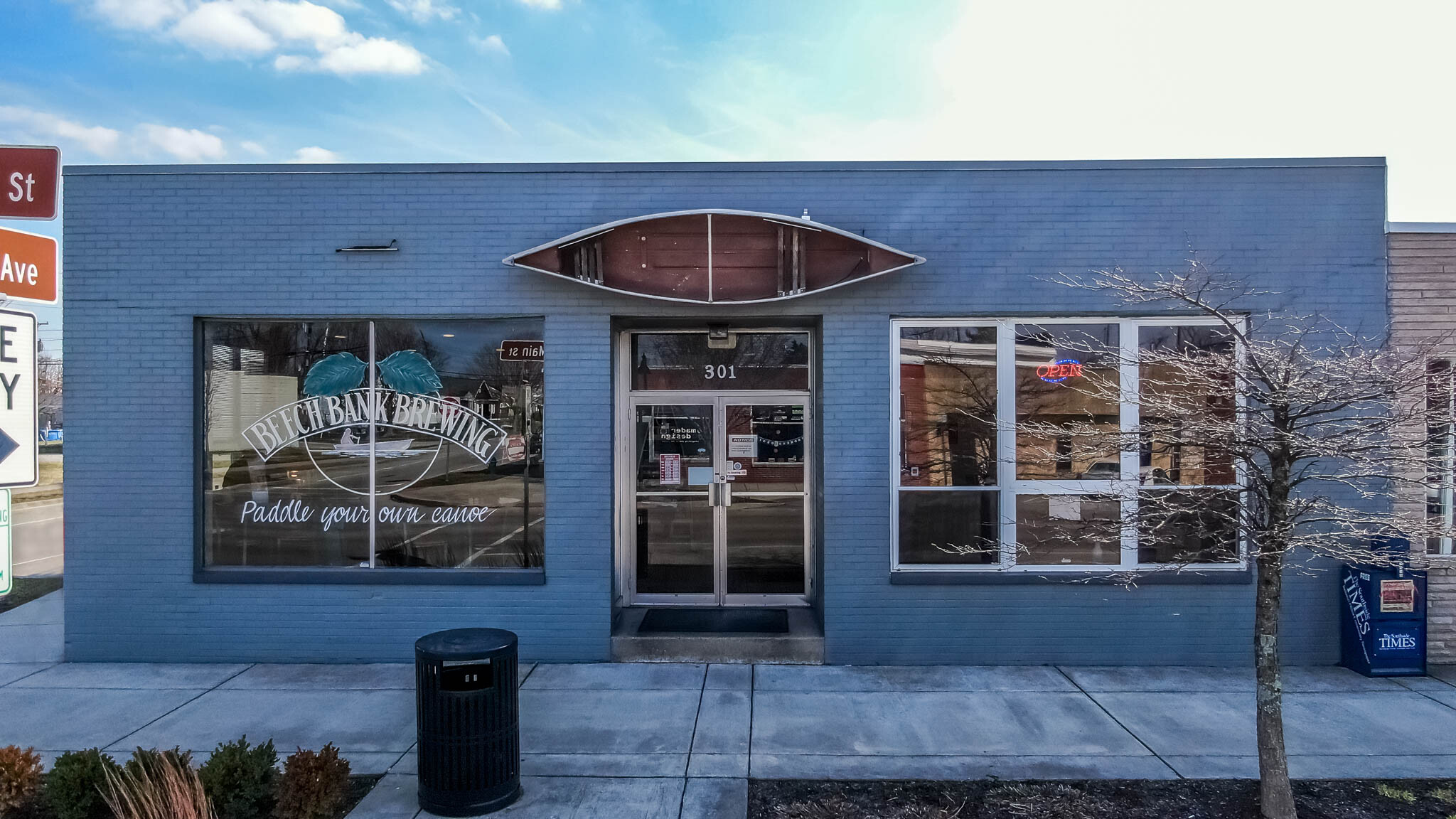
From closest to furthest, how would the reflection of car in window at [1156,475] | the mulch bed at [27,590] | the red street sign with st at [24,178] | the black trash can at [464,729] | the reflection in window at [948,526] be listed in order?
the red street sign with st at [24,178]
the black trash can at [464,729]
the reflection of car in window at [1156,475]
the reflection in window at [948,526]
the mulch bed at [27,590]

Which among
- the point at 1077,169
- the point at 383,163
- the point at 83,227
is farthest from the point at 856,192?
the point at 83,227

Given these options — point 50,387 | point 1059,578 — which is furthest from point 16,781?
point 50,387

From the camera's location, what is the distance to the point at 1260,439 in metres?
4.05

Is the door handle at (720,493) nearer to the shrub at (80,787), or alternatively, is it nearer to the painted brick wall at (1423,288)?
the shrub at (80,787)

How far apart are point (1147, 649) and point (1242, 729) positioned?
1.44 metres

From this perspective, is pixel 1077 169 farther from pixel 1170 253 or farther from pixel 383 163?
pixel 383 163

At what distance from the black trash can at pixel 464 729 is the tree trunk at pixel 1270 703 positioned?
4.13 m

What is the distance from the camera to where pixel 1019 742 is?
5312 millimetres

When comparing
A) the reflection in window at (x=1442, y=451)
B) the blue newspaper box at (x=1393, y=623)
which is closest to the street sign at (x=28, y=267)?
the reflection in window at (x=1442, y=451)

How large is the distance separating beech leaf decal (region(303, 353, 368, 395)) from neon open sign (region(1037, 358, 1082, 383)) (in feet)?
20.0

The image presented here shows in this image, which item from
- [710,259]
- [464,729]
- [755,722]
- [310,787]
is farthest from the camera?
[710,259]

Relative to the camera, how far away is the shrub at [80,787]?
4160mm

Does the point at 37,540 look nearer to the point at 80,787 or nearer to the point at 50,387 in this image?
the point at 50,387

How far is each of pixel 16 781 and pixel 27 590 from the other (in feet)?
24.9
